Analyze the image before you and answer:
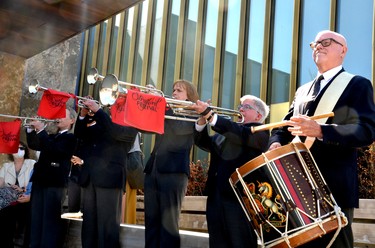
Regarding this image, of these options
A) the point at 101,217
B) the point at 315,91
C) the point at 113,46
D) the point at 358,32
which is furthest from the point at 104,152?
the point at 113,46

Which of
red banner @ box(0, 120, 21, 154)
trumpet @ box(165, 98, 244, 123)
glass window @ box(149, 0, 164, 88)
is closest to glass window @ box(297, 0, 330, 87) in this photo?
glass window @ box(149, 0, 164, 88)

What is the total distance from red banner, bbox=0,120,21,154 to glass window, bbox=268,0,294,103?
6029 mm

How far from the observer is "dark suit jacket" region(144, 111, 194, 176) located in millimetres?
4609

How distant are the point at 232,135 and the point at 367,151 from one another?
4.31 metres

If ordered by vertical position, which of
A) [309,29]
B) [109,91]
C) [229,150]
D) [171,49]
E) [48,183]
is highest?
[171,49]

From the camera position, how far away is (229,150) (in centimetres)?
417

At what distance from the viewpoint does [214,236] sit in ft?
13.2

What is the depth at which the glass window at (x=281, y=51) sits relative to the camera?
1075 cm

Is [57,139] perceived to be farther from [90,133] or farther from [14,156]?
[14,156]

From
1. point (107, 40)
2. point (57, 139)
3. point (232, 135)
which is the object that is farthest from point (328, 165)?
point (107, 40)

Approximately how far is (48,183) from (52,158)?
306 mm

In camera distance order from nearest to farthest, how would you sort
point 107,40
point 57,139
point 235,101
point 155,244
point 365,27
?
point 155,244, point 57,139, point 365,27, point 235,101, point 107,40

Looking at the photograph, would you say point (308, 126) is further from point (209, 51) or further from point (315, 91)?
point (209, 51)

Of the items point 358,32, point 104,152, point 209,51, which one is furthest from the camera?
point 209,51
